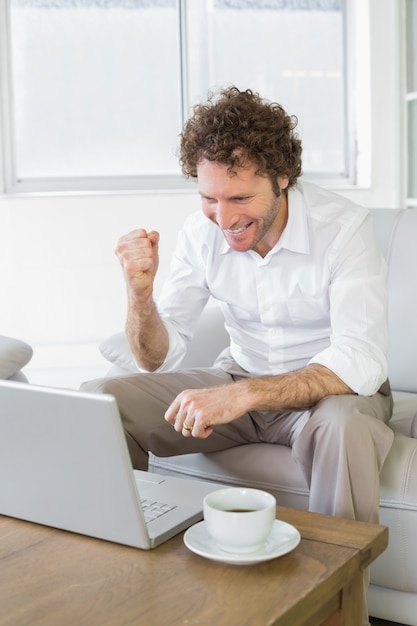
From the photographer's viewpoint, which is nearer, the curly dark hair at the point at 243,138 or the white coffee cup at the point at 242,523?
the white coffee cup at the point at 242,523

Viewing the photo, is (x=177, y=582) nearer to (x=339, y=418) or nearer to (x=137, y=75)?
(x=339, y=418)

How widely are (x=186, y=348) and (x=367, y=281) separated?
0.55m

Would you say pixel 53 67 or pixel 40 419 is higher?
pixel 53 67

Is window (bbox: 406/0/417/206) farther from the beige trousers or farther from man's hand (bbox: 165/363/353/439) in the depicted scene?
man's hand (bbox: 165/363/353/439)

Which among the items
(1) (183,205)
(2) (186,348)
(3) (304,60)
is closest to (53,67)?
(1) (183,205)

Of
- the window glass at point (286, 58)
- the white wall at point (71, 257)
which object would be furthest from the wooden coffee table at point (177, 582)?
the window glass at point (286, 58)

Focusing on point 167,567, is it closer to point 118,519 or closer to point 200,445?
point 118,519

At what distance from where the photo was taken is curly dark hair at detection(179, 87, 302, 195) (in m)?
→ 1.82

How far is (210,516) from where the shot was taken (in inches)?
44.7

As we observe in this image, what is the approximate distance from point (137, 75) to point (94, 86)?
20cm

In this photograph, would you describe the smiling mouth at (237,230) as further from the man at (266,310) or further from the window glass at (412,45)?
the window glass at (412,45)

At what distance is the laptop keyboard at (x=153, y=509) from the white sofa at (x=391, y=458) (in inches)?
18.9

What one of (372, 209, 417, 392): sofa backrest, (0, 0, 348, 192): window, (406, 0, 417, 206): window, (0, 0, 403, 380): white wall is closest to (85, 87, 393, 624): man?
(372, 209, 417, 392): sofa backrest

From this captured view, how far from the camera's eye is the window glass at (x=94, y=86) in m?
3.76
